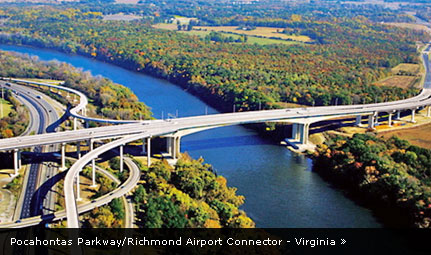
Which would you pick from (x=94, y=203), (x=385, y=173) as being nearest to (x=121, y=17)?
(x=385, y=173)

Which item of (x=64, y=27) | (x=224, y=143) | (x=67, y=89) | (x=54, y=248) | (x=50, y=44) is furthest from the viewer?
(x=64, y=27)

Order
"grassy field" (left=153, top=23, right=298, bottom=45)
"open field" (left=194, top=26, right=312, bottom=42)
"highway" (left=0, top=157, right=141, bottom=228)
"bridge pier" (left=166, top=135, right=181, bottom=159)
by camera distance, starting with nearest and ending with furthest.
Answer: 1. "highway" (left=0, top=157, right=141, bottom=228)
2. "bridge pier" (left=166, top=135, right=181, bottom=159)
3. "grassy field" (left=153, top=23, right=298, bottom=45)
4. "open field" (left=194, top=26, right=312, bottom=42)

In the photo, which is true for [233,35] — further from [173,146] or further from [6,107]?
[173,146]

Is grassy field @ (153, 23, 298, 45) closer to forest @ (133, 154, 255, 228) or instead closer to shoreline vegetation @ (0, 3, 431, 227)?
shoreline vegetation @ (0, 3, 431, 227)

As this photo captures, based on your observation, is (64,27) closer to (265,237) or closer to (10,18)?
(10,18)

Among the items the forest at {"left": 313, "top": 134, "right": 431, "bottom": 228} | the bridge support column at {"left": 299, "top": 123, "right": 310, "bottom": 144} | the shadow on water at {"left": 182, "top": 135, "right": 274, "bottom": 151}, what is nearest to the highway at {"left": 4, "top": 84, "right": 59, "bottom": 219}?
the shadow on water at {"left": 182, "top": 135, "right": 274, "bottom": 151}

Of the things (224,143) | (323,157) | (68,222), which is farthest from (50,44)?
(68,222)
